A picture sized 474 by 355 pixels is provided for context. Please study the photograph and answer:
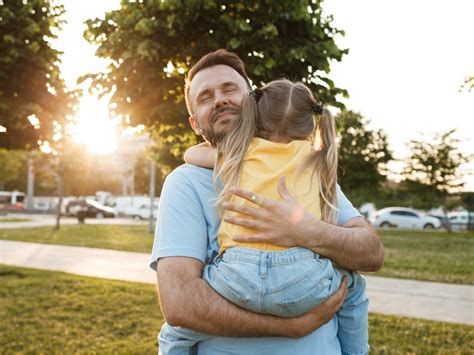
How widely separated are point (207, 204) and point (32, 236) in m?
20.7

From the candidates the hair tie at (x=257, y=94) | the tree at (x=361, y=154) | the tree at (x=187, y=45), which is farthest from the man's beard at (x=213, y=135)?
the tree at (x=361, y=154)

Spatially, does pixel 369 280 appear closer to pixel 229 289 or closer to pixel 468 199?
pixel 229 289

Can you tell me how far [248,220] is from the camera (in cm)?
167

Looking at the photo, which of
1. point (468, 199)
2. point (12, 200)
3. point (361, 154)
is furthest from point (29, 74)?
point (12, 200)

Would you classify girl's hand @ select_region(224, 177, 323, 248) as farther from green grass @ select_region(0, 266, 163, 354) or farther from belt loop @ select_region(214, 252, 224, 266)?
green grass @ select_region(0, 266, 163, 354)

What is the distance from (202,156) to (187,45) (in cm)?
388

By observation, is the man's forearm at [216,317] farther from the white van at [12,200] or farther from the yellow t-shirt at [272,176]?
→ the white van at [12,200]

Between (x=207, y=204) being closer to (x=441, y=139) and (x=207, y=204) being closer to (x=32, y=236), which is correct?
(x=32, y=236)

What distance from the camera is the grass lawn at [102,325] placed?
608 cm

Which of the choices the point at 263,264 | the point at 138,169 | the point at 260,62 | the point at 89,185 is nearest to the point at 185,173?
the point at 263,264

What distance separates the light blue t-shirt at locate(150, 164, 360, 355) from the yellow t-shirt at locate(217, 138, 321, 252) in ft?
0.23

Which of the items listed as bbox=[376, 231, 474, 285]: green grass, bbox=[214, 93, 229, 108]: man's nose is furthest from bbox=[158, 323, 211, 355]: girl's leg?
bbox=[376, 231, 474, 285]: green grass

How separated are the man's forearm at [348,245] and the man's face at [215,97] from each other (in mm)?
781

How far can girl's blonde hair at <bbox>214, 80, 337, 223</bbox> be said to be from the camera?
5.83 ft
